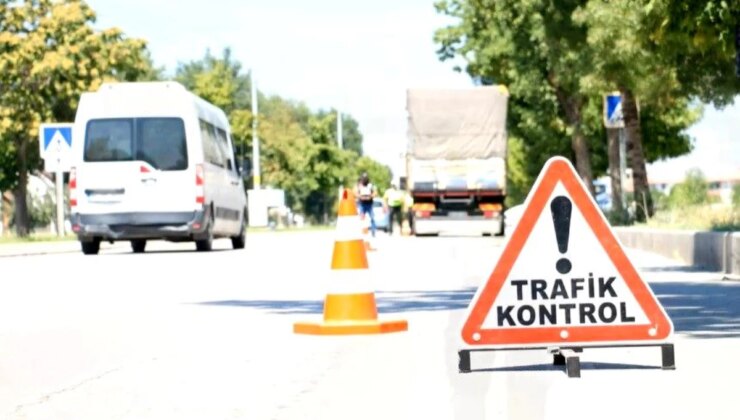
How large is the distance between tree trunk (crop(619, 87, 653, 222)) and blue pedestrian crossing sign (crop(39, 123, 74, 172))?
40.0 feet

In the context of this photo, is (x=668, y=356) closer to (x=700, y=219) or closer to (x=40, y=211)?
(x=700, y=219)

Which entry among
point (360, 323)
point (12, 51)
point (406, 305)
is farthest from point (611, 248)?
point (12, 51)

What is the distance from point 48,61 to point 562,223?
58.6m

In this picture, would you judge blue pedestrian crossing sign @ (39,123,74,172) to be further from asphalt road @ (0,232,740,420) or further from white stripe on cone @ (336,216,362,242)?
white stripe on cone @ (336,216,362,242)

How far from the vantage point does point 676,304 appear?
1659cm

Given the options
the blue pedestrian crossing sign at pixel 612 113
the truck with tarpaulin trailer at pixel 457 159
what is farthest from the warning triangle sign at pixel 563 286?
the truck with tarpaulin trailer at pixel 457 159

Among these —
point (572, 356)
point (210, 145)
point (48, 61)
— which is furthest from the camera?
point (48, 61)

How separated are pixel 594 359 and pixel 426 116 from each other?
1538 inches

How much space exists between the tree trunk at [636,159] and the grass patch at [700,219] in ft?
13.9

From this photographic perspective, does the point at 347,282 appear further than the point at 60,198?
No

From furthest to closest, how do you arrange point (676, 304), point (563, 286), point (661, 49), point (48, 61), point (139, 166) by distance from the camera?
1. point (48, 61)
2. point (139, 166)
3. point (661, 49)
4. point (676, 304)
5. point (563, 286)

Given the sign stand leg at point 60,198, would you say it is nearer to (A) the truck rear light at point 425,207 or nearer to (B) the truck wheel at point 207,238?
(B) the truck wheel at point 207,238

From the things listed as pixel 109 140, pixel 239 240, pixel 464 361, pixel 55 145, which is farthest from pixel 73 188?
pixel 464 361

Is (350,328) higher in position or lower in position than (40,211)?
lower
